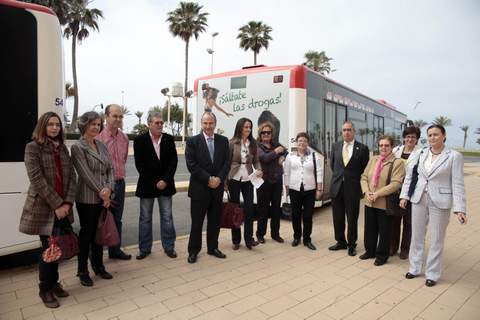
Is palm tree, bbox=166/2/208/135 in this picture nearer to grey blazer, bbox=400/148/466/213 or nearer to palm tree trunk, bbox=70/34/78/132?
palm tree trunk, bbox=70/34/78/132

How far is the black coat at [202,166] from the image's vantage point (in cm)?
458

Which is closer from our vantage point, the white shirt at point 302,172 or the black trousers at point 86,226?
the black trousers at point 86,226

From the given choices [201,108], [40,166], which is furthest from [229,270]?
[201,108]

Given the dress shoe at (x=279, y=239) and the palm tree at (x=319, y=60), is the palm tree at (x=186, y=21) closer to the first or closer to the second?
the palm tree at (x=319, y=60)

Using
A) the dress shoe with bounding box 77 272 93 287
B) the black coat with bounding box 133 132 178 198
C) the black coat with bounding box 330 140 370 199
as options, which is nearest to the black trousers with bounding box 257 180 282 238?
the black coat with bounding box 330 140 370 199

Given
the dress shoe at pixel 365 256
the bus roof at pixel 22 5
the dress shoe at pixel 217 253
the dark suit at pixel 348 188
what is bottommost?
the dress shoe at pixel 365 256

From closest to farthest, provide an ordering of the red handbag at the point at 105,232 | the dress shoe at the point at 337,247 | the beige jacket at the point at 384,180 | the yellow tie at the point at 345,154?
the red handbag at the point at 105,232
the beige jacket at the point at 384,180
the yellow tie at the point at 345,154
the dress shoe at the point at 337,247

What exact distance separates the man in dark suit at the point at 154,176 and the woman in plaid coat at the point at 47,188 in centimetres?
118

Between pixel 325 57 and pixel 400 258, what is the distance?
135ft

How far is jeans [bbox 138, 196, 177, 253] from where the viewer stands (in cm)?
470

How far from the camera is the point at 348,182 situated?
4980 mm

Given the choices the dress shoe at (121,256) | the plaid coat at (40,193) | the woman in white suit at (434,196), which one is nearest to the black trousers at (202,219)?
the dress shoe at (121,256)

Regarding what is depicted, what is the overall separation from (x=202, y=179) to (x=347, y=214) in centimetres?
219

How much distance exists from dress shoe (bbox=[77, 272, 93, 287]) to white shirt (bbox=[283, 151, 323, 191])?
120 inches
